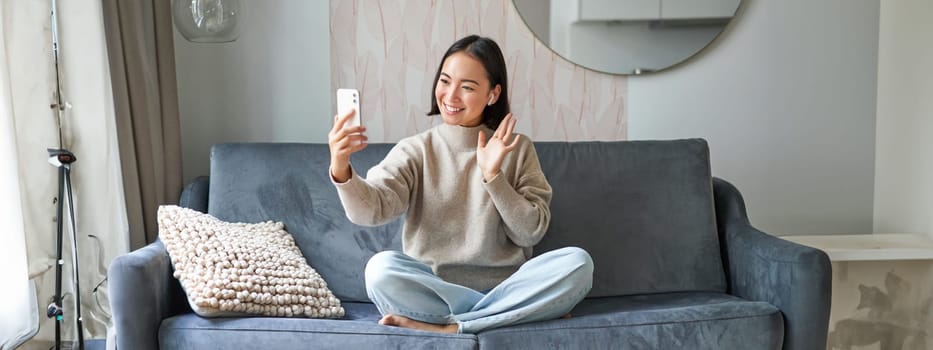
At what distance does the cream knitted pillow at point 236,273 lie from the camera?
2.06 m

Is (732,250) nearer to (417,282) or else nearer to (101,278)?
(417,282)

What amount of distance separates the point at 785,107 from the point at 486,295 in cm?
142

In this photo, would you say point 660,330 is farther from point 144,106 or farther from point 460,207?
point 144,106

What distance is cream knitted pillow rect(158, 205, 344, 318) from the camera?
2.06 metres

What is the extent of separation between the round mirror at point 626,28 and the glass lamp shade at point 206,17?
3.05 feet

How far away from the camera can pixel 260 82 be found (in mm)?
2949

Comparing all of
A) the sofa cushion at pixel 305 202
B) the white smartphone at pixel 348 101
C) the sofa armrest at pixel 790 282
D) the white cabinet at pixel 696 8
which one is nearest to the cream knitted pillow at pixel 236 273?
the sofa cushion at pixel 305 202

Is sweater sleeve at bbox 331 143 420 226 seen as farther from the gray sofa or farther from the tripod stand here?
the tripod stand

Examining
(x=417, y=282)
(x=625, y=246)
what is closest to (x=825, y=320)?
(x=625, y=246)

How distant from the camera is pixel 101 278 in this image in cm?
250

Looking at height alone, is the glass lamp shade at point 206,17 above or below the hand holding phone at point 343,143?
above

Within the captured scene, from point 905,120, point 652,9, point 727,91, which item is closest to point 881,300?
point 905,120

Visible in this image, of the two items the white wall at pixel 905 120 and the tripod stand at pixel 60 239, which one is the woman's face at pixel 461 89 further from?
the white wall at pixel 905 120

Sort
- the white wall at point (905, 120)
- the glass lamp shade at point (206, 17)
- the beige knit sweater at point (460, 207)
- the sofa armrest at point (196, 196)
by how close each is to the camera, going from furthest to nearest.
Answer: the white wall at point (905, 120)
the sofa armrest at point (196, 196)
the glass lamp shade at point (206, 17)
the beige knit sweater at point (460, 207)
